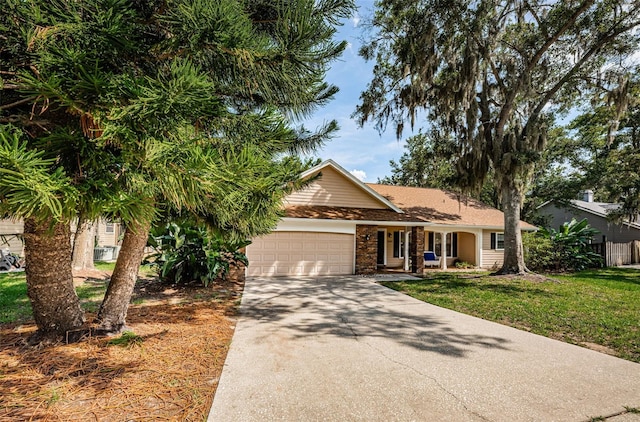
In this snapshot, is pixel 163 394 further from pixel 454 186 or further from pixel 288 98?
pixel 454 186

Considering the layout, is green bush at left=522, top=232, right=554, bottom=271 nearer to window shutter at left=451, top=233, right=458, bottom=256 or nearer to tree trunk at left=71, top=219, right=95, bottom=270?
window shutter at left=451, top=233, right=458, bottom=256

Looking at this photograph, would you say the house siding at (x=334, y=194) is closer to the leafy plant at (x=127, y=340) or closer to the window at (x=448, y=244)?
the window at (x=448, y=244)

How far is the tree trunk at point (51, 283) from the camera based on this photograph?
3.54 meters

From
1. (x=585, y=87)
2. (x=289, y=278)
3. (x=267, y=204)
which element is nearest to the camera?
(x=267, y=204)

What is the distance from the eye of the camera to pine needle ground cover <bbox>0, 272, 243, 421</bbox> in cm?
265

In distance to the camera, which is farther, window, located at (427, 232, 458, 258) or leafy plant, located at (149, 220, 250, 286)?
window, located at (427, 232, 458, 258)

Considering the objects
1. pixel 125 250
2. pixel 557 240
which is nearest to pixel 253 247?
pixel 125 250

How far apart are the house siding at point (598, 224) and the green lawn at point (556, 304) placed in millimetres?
12082

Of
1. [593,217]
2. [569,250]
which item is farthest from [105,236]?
[593,217]

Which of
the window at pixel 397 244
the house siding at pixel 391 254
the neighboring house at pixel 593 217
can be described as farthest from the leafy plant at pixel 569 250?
the house siding at pixel 391 254

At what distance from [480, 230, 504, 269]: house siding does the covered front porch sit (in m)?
0.45

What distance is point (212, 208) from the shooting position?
153 inches


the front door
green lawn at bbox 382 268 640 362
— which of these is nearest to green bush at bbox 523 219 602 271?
green lawn at bbox 382 268 640 362

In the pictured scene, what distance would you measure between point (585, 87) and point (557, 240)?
7.03 meters
